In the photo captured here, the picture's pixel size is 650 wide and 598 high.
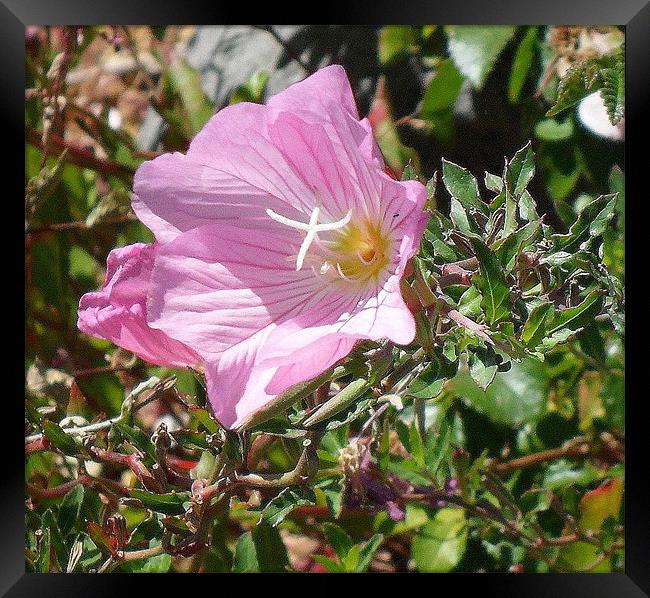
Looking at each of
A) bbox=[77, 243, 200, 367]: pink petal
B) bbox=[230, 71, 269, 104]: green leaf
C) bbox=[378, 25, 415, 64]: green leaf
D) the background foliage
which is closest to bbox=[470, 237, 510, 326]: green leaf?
the background foliage

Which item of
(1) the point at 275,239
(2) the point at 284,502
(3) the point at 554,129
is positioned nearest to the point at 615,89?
(3) the point at 554,129

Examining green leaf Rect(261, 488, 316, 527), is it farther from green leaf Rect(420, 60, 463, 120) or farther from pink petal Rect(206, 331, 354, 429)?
green leaf Rect(420, 60, 463, 120)

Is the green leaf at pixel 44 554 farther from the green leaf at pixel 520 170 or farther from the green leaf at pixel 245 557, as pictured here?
the green leaf at pixel 520 170

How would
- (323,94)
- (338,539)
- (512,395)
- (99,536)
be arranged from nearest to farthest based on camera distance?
(323,94), (99,536), (338,539), (512,395)
